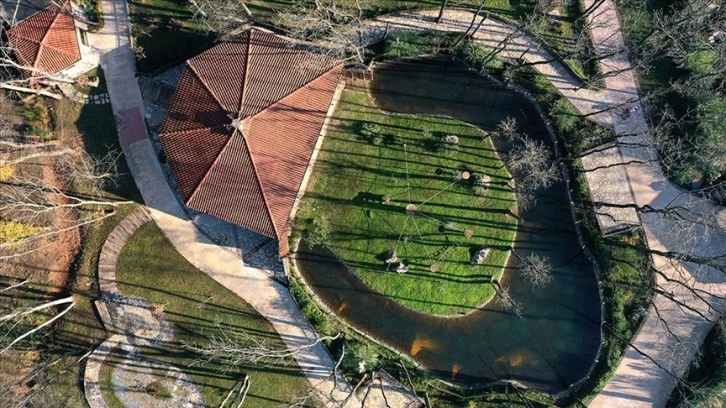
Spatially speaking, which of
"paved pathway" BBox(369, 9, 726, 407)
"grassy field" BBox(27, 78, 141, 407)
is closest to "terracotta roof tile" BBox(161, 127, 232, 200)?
"grassy field" BBox(27, 78, 141, 407)

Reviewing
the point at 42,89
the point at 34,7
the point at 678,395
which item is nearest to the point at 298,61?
the point at 42,89

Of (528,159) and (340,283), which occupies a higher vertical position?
(528,159)

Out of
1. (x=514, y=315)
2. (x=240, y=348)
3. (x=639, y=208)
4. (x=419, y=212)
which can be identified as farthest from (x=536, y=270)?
(x=240, y=348)

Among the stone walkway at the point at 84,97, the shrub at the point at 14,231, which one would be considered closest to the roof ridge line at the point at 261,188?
the stone walkway at the point at 84,97

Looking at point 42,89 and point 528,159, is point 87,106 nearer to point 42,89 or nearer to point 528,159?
point 42,89

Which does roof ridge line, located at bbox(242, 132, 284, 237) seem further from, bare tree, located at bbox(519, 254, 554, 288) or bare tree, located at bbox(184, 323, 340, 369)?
bare tree, located at bbox(519, 254, 554, 288)

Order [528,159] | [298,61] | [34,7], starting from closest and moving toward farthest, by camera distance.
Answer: [298,61], [528,159], [34,7]

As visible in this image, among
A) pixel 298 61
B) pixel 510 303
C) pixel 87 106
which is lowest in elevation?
pixel 510 303

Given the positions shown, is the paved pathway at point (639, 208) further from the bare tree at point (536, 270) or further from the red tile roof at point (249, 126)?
the red tile roof at point (249, 126)
